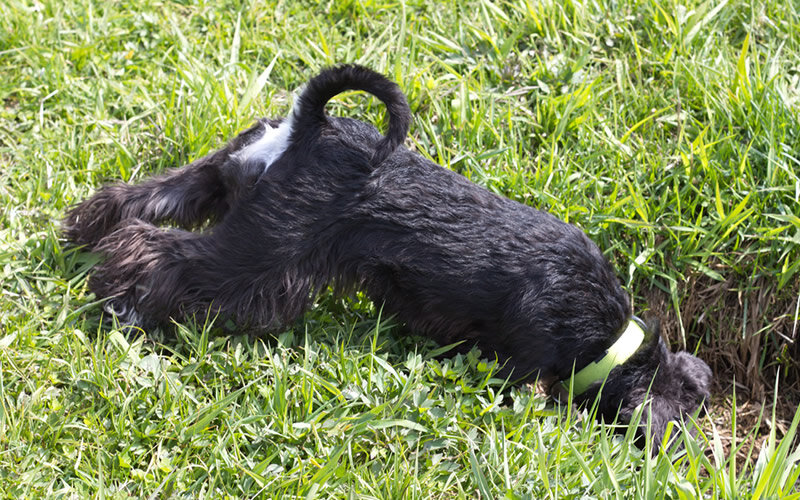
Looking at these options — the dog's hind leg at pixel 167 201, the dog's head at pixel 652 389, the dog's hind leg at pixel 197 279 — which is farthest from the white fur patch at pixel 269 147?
the dog's head at pixel 652 389

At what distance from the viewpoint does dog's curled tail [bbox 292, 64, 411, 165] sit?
2797mm

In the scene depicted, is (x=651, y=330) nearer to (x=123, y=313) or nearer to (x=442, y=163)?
(x=442, y=163)

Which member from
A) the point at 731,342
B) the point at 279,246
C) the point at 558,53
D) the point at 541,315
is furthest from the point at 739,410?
the point at 279,246

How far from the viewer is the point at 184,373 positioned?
8.98 feet

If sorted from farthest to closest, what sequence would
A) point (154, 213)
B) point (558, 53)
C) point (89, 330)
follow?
point (558, 53) → point (154, 213) → point (89, 330)

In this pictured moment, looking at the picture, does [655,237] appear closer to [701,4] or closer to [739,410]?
[739,410]

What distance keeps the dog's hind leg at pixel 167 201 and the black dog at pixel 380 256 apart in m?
0.14

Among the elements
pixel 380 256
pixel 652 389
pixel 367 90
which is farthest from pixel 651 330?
pixel 367 90

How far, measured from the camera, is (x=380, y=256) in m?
2.86

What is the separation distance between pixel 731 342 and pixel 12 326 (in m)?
3.11

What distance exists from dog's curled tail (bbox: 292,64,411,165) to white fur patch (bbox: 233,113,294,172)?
0.51 ft

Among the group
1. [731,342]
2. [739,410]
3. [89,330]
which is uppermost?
[89,330]

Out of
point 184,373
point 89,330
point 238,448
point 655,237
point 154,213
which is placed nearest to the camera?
point 238,448

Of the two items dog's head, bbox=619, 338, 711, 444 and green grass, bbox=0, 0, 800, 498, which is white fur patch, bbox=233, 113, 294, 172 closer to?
green grass, bbox=0, 0, 800, 498
